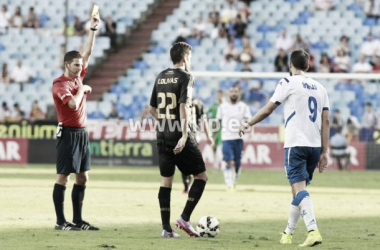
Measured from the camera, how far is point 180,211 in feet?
52.3

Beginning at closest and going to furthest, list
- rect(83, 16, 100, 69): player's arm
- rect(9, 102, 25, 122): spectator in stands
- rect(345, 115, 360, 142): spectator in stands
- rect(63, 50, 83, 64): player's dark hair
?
rect(63, 50, 83, 64): player's dark hair
rect(83, 16, 100, 69): player's arm
rect(345, 115, 360, 142): spectator in stands
rect(9, 102, 25, 122): spectator in stands

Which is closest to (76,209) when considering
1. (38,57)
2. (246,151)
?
(246,151)

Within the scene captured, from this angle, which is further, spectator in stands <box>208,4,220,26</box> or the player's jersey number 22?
spectator in stands <box>208,4,220,26</box>

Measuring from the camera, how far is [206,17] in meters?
37.6

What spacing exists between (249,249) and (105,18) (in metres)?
29.1

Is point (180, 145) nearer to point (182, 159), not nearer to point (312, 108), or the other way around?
point (182, 159)

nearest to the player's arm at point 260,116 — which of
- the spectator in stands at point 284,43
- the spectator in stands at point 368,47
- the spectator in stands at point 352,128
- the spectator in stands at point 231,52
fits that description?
the spectator in stands at point 352,128

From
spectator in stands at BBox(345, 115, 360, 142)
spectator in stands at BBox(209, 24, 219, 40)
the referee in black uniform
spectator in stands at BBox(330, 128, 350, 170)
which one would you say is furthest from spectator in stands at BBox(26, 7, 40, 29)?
the referee in black uniform

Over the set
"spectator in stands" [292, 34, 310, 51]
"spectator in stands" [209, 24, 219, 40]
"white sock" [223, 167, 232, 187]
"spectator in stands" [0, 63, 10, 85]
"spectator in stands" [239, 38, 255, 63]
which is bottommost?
"white sock" [223, 167, 232, 187]

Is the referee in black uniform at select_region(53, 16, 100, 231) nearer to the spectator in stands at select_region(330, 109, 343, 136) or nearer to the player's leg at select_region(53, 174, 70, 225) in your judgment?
the player's leg at select_region(53, 174, 70, 225)

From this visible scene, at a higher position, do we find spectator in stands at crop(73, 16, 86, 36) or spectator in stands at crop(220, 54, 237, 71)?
spectator in stands at crop(73, 16, 86, 36)

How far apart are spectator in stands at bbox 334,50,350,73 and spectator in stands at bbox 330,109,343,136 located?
8.69ft

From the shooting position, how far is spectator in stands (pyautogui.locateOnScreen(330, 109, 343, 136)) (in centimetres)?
3050

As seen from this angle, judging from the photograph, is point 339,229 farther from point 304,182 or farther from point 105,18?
point 105,18
